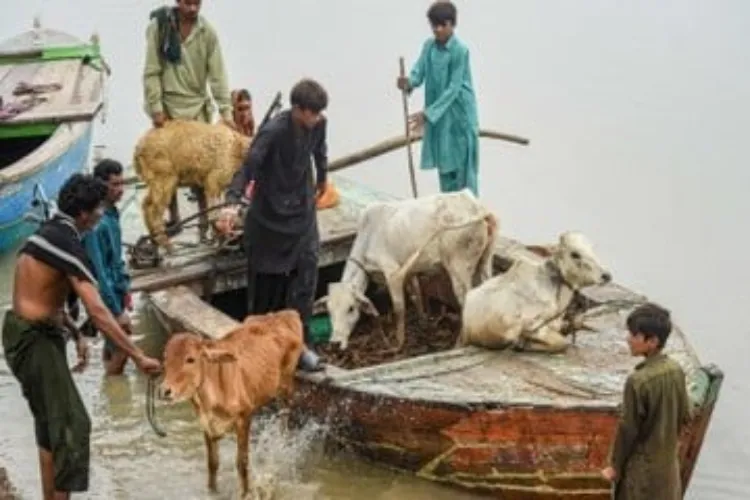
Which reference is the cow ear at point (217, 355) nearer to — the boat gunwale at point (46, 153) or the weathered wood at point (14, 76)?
the boat gunwale at point (46, 153)

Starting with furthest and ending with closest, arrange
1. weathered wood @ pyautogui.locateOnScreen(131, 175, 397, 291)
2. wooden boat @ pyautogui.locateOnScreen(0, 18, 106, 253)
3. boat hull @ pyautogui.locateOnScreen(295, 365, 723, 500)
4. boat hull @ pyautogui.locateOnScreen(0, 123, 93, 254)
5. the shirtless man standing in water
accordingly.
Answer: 1. wooden boat @ pyautogui.locateOnScreen(0, 18, 106, 253)
2. boat hull @ pyautogui.locateOnScreen(0, 123, 93, 254)
3. weathered wood @ pyautogui.locateOnScreen(131, 175, 397, 291)
4. boat hull @ pyautogui.locateOnScreen(295, 365, 723, 500)
5. the shirtless man standing in water

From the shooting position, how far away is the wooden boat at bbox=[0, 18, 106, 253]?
11984 millimetres

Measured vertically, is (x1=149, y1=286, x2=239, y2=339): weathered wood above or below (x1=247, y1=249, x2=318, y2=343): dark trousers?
below

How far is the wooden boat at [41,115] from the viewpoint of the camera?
12.0 metres

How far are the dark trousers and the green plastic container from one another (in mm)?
495

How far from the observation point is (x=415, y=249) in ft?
27.3

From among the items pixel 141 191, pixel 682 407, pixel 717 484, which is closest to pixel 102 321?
pixel 682 407

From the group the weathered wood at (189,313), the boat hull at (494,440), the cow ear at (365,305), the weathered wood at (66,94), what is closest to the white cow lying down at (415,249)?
the cow ear at (365,305)

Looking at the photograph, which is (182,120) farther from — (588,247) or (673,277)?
(673,277)

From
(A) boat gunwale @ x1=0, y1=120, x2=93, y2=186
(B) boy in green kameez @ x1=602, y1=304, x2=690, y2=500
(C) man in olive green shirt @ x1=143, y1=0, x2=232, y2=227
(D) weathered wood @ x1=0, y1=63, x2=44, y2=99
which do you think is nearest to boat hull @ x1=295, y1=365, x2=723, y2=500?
(B) boy in green kameez @ x1=602, y1=304, x2=690, y2=500

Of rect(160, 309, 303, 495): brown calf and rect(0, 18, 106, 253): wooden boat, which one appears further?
rect(0, 18, 106, 253): wooden boat

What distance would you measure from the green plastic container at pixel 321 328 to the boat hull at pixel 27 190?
3281mm

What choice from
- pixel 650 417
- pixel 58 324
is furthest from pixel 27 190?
pixel 650 417

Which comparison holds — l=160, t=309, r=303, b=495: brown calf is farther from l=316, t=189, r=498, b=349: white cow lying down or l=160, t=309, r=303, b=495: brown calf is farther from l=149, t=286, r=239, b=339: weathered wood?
l=316, t=189, r=498, b=349: white cow lying down
